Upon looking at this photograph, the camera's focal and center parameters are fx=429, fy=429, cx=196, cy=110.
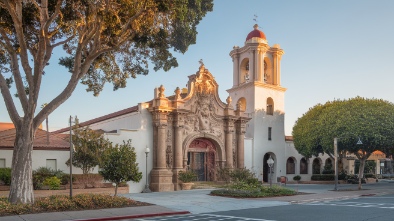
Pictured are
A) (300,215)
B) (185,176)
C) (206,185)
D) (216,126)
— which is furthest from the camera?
(216,126)

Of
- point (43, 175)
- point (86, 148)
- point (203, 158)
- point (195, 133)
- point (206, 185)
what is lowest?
point (206, 185)

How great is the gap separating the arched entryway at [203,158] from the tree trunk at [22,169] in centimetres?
1988

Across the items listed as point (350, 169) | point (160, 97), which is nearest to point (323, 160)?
point (350, 169)

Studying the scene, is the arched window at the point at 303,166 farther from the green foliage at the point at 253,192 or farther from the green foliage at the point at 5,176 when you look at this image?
the green foliage at the point at 5,176

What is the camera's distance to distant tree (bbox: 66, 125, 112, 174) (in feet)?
94.0

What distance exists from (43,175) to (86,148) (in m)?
3.16

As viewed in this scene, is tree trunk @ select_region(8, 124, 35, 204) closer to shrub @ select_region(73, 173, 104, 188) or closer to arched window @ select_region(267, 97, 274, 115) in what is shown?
shrub @ select_region(73, 173, 104, 188)

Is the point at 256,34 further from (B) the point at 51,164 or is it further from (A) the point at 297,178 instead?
(B) the point at 51,164

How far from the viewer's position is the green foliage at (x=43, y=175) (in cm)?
2675

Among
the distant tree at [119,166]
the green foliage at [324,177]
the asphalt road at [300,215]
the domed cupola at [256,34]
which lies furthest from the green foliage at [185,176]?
the green foliage at [324,177]

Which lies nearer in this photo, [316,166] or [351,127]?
[351,127]

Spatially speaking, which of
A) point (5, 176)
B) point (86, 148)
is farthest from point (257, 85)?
point (5, 176)

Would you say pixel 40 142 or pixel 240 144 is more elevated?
pixel 40 142

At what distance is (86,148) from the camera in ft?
93.6
